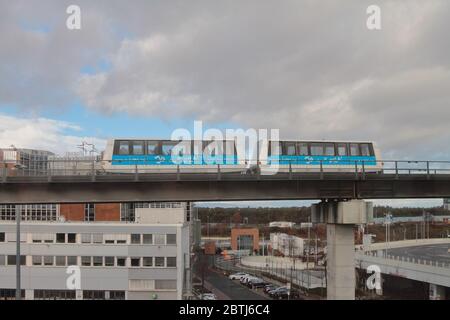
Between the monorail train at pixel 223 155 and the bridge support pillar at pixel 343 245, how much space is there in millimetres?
3533

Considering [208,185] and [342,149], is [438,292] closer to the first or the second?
[342,149]

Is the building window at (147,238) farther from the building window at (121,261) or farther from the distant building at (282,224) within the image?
the distant building at (282,224)

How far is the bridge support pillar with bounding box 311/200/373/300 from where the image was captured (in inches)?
928

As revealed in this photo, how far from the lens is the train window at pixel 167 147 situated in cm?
2916

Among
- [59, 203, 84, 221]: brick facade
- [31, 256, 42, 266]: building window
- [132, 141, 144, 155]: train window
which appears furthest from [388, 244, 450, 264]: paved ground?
[31, 256, 42, 266]: building window

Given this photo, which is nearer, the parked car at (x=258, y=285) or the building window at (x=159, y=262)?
the building window at (x=159, y=262)

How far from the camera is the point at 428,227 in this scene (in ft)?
324

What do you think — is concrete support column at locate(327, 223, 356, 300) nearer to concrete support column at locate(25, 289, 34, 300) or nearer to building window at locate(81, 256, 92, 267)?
building window at locate(81, 256, 92, 267)

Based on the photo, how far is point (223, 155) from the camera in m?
28.7

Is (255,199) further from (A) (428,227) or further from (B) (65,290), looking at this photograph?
(A) (428,227)

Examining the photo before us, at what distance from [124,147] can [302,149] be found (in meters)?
12.9

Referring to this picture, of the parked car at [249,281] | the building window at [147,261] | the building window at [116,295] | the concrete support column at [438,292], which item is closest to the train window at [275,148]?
the building window at [147,261]

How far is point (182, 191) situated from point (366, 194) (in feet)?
35.5

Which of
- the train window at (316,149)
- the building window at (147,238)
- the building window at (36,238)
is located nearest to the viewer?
the train window at (316,149)
